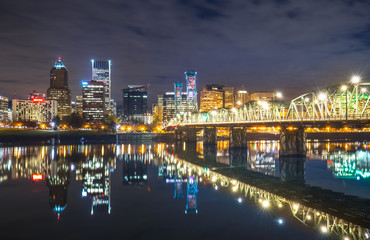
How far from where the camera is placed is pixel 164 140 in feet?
538

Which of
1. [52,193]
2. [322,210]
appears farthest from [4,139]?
[322,210]

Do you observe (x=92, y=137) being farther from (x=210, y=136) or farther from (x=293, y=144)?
(x=293, y=144)

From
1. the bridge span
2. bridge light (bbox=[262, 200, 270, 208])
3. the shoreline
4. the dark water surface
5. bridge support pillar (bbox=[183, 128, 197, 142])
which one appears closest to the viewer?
the dark water surface

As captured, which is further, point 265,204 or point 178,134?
point 178,134

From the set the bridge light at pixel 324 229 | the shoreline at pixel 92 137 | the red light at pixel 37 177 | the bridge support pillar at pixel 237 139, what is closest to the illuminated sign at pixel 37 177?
the red light at pixel 37 177

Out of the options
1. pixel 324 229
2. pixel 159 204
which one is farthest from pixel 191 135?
pixel 324 229

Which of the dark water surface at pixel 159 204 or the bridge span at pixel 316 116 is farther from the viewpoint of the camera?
the bridge span at pixel 316 116

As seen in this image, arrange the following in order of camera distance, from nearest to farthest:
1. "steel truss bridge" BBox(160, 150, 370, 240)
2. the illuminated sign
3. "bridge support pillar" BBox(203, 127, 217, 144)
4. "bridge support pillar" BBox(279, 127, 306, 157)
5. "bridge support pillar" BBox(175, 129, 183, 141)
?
"steel truss bridge" BBox(160, 150, 370, 240), the illuminated sign, "bridge support pillar" BBox(279, 127, 306, 157), "bridge support pillar" BBox(203, 127, 217, 144), "bridge support pillar" BBox(175, 129, 183, 141)

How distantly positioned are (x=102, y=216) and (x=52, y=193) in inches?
472

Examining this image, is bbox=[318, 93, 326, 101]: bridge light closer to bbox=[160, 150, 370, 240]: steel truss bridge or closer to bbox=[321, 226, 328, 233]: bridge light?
bbox=[160, 150, 370, 240]: steel truss bridge

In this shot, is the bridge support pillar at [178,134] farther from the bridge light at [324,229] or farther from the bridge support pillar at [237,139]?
the bridge light at [324,229]

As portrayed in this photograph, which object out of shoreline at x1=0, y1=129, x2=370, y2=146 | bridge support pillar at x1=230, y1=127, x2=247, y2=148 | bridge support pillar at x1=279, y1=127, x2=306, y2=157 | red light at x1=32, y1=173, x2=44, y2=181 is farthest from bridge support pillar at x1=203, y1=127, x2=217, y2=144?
red light at x1=32, y1=173, x2=44, y2=181

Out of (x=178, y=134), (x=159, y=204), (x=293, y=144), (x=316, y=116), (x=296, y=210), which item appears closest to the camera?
(x=296, y=210)

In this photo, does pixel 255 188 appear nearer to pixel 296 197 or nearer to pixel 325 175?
pixel 296 197
